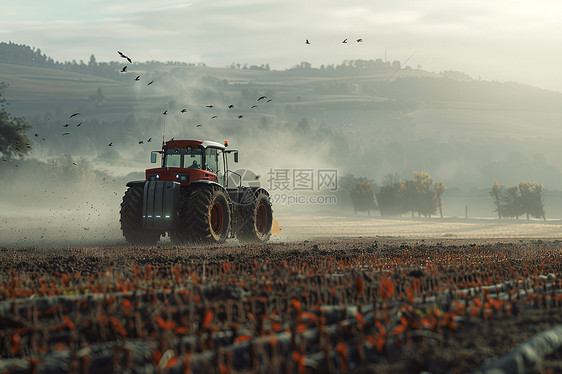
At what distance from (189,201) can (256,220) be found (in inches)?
177

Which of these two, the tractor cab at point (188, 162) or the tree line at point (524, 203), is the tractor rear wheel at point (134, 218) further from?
the tree line at point (524, 203)

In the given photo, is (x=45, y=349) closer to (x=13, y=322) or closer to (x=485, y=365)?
(x=13, y=322)

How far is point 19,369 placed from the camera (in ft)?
17.2

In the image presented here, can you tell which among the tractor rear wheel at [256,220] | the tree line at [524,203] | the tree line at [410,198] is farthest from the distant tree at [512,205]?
the tractor rear wheel at [256,220]

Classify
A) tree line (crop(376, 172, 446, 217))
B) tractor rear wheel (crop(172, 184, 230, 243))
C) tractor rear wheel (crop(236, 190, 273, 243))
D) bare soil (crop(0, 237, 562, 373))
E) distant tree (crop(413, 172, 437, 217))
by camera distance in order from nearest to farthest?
1. bare soil (crop(0, 237, 562, 373))
2. tractor rear wheel (crop(172, 184, 230, 243))
3. tractor rear wheel (crop(236, 190, 273, 243))
4. distant tree (crop(413, 172, 437, 217))
5. tree line (crop(376, 172, 446, 217))

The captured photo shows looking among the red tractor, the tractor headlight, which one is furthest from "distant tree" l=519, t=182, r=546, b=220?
the tractor headlight

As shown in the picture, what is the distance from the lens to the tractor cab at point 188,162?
18641 mm

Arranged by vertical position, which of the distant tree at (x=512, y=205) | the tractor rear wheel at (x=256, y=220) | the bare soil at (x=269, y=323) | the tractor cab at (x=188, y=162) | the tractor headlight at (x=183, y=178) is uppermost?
the distant tree at (x=512, y=205)

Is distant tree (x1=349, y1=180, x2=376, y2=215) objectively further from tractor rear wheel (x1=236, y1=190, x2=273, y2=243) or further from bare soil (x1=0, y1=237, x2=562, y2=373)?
bare soil (x1=0, y1=237, x2=562, y2=373)

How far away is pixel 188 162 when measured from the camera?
19391 mm

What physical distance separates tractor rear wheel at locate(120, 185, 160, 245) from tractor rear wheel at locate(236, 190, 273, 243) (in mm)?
3327

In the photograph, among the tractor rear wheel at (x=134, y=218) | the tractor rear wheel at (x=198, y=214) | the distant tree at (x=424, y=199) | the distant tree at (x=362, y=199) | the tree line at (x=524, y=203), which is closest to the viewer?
the tractor rear wheel at (x=198, y=214)

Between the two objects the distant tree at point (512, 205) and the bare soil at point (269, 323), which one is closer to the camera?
the bare soil at point (269, 323)

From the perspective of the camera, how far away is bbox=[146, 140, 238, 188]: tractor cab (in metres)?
18.6
